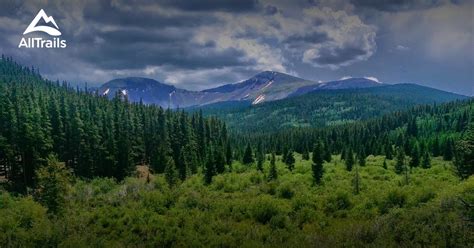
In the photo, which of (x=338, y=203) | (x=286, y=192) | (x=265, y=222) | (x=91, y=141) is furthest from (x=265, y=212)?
(x=91, y=141)

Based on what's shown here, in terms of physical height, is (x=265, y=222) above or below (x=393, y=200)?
below

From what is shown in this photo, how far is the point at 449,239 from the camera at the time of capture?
64.8ft

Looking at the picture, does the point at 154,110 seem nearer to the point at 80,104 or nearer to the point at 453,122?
the point at 80,104

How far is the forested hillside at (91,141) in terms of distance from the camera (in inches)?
3233

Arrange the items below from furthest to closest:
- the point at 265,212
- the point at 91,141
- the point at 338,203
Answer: the point at 91,141 < the point at 338,203 < the point at 265,212

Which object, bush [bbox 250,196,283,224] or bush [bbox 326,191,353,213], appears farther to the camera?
bush [bbox 326,191,353,213]

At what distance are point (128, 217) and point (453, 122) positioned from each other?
193614 millimetres

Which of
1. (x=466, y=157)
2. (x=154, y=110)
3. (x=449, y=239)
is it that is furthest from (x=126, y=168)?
(x=449, y=239)

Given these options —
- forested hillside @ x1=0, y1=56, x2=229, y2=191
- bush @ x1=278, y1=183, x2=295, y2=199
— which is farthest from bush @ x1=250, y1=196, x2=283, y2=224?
forested hillside @ x1=0, y1=56, x2=229, y2=191

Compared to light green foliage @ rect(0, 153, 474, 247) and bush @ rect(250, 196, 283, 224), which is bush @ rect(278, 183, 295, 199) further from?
bush @ rect(250, 196, 283, 224)

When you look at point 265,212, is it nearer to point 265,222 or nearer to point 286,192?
point 265,222

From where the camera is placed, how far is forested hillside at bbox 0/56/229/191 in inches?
3233

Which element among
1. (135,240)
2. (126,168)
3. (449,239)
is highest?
(449,239)

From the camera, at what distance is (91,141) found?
9869 centimetres
